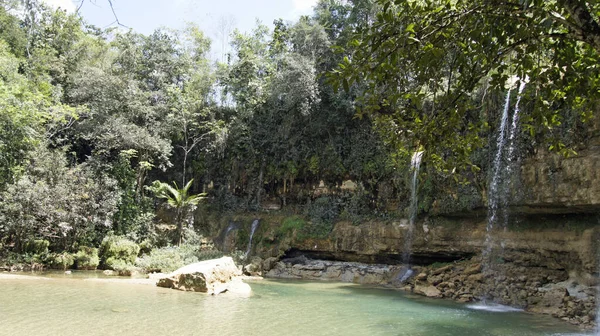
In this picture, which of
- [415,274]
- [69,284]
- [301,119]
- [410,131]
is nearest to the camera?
[410,131]

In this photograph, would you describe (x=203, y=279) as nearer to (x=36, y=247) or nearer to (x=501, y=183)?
(x=36, y=247)

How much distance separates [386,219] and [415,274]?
252 cm

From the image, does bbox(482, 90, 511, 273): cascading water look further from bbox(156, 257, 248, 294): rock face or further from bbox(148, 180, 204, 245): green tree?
bbox(148, 180, 204, 245): green tree

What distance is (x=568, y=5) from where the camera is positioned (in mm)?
2697

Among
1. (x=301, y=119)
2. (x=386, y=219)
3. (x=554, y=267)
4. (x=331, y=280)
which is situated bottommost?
(x=331, y=280)

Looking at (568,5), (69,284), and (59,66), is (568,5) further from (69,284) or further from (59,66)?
(59,66)

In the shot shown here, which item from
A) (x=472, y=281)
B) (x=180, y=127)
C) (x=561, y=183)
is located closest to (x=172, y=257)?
(x=180, y=127)

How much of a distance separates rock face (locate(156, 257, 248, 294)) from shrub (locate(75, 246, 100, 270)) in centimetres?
484

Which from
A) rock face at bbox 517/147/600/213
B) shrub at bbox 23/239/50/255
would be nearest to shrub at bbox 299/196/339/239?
rock face at bbox 517/147/600/213

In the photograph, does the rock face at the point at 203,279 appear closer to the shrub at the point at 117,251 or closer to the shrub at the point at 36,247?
the shrub at the point at 117,251

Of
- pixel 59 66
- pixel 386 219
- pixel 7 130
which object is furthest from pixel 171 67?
pixel 386 219

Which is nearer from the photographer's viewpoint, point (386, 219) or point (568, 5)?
point (568, 5)

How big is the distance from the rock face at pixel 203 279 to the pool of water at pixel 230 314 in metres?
0.40

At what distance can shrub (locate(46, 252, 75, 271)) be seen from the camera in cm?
1473
